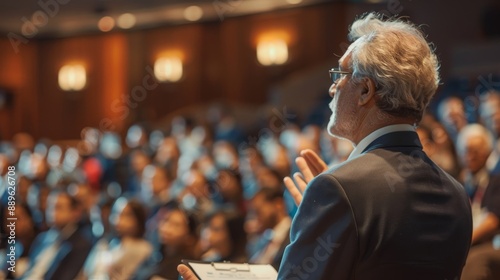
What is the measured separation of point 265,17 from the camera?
361 inches

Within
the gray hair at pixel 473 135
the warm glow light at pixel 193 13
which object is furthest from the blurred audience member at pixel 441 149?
the warm glow light at pixel 193 13

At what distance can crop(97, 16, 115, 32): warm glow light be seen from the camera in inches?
399

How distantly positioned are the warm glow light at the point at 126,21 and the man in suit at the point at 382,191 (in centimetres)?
890

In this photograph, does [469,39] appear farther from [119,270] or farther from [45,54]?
[45,54]

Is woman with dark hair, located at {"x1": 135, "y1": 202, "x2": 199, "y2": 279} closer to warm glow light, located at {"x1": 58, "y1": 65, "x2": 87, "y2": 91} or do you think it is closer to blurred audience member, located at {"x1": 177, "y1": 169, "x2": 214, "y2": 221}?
blurred audience member, located at {"x1": 177, "y1": 169, "x2": 214, "y2": 221}

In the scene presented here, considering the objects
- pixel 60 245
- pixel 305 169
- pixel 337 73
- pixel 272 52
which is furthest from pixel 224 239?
pixel 272 52

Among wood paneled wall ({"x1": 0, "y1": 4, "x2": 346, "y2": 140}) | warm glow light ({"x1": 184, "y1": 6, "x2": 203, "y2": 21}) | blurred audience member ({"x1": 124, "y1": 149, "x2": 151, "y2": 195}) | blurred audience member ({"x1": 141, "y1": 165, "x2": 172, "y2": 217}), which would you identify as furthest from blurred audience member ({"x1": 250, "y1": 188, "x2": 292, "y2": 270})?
warm glow light ({"x1": 184, "y1": 6, "x2": 203, "y2": 21})

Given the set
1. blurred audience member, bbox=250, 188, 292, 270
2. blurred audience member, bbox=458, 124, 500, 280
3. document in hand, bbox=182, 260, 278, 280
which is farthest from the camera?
blurred audience member, bbox=250, 188, 292, 270

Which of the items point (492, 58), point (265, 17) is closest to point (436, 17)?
point (492, 58)

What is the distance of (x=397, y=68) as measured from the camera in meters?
1.22

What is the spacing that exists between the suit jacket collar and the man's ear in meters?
0.07

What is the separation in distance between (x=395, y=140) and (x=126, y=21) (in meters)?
9.18

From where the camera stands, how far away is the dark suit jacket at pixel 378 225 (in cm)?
113

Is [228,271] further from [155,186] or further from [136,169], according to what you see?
[136,169]
